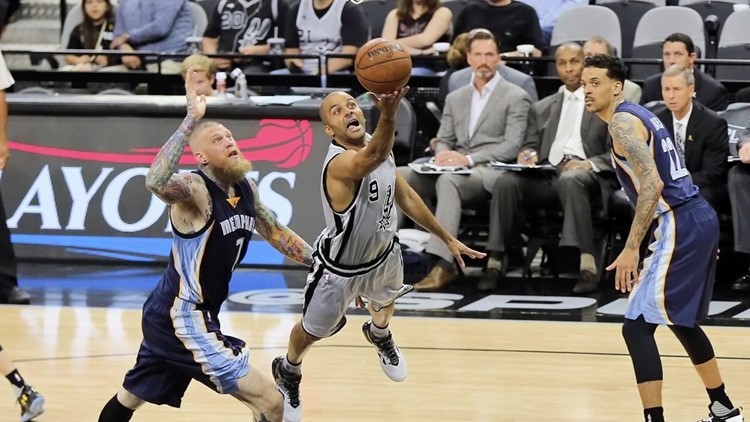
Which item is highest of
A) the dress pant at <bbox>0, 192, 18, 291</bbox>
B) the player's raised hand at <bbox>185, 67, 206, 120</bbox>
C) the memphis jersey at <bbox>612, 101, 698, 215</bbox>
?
the player's raised hand at <bbox>185, 67, 206, 120</bbox>

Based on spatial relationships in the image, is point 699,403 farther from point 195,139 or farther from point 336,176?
point 195,139

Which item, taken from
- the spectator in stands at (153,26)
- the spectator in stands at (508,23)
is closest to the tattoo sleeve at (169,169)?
Answer: the spectator in stands at (508,23)

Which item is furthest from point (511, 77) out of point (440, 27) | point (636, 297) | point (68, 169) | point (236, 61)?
point (636, 297)

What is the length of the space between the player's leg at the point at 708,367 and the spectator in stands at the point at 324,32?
5329mm

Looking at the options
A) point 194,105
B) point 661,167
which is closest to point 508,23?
point 661,167

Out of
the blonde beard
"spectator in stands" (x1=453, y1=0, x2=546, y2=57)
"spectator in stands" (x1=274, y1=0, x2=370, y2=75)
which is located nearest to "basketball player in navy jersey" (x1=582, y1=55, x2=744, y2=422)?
the blonde beard

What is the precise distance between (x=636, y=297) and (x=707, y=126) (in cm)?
355

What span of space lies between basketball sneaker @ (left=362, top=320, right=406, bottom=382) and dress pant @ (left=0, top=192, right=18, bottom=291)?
11.5 feet

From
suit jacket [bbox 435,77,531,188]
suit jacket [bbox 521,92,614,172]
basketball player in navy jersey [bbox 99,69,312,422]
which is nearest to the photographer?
basketball player in navy jersey [bbox 99,69,312,422]

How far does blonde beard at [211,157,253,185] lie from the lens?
500cm

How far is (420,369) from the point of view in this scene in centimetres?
702

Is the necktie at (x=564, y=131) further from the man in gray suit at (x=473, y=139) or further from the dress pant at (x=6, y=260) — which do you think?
the dress pant at (x=6, y=260)

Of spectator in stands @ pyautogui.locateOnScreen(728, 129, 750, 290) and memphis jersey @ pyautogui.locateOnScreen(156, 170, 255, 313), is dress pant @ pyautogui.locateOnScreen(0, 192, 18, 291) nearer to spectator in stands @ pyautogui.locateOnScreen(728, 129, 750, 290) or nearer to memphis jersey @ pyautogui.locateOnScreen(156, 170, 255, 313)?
memphis jersey @ pyautogui.locateOnScreen(156, 170, 255, 313)

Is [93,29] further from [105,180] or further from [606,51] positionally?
[606,51]
